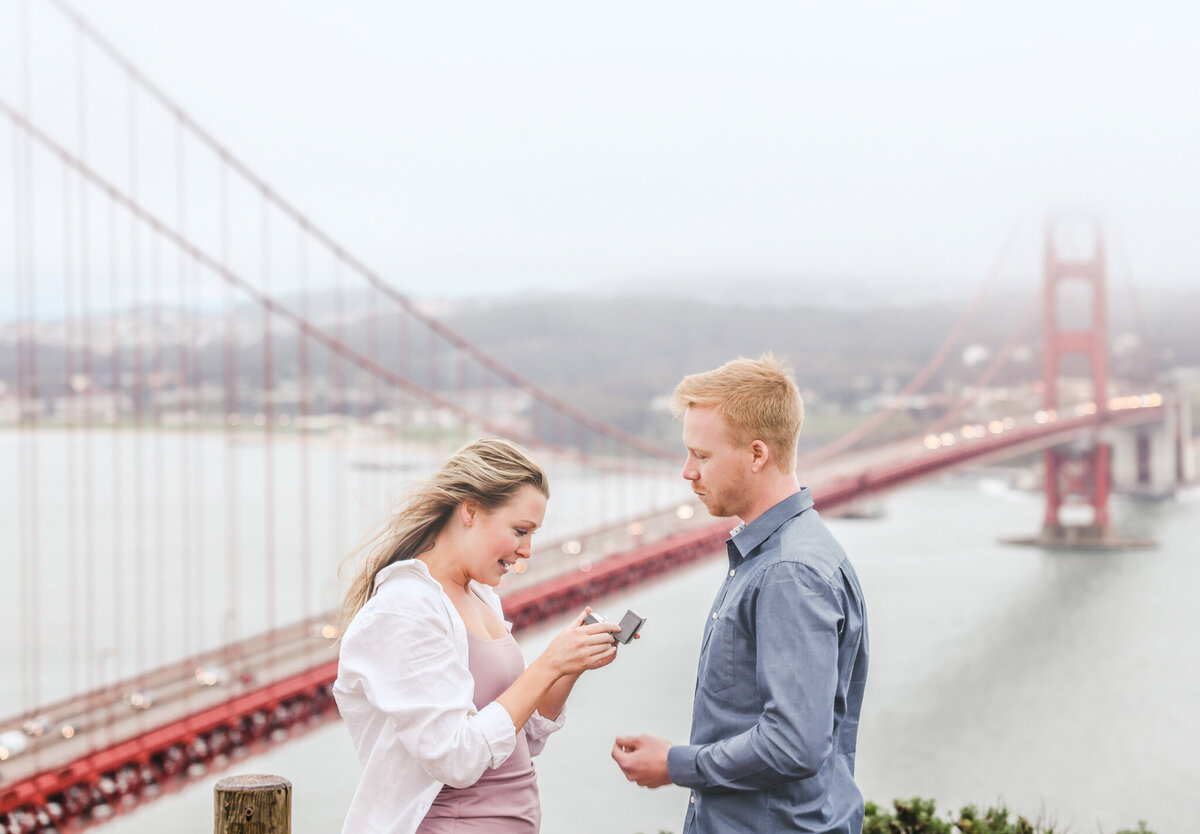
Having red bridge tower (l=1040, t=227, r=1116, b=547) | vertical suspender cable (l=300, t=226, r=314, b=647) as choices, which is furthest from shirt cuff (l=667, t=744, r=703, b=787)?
red bridge tower (l=1040, t=227, r=1116, b=547)

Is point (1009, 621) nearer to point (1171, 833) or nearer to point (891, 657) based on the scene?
point (891, 657)

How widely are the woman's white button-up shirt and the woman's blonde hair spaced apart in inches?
Answer: 2.4

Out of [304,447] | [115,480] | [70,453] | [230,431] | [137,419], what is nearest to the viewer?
[137,419]

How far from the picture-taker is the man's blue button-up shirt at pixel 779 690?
142 centimetres

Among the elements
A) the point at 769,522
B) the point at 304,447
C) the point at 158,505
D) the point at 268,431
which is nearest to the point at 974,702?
the point at 304,447

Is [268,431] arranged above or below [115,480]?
above

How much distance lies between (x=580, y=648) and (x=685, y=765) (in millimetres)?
187

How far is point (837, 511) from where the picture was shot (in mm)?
16141

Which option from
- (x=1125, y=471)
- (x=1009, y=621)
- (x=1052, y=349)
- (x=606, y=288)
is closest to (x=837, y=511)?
(x=1009, y=621)

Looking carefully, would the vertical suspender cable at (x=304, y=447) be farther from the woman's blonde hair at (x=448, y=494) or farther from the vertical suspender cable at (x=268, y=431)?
the woman's blonde hair at (x=448, y=494)

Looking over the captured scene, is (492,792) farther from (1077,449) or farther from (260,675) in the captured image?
(1077,449)

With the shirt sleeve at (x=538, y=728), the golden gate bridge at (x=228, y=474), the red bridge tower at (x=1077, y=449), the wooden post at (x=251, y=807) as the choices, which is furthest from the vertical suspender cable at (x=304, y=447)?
the red bridge tower at (x=1077, y=449)

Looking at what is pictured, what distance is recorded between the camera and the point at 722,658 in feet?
5.03

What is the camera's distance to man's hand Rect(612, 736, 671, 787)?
154 centimetres
